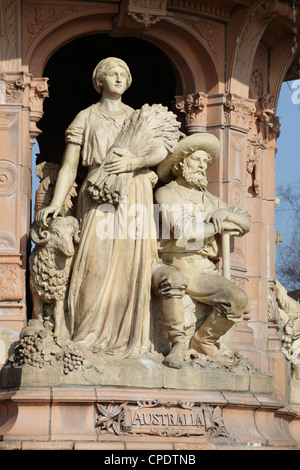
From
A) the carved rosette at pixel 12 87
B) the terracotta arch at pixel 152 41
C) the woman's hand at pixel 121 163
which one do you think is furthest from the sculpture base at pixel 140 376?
the terracotta arch at pixel 152 41

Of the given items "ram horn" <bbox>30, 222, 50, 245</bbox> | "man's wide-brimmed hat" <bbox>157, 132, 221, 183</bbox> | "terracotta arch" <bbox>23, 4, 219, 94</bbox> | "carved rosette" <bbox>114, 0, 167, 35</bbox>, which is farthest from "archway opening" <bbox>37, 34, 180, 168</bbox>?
"ram horn" <bbox>30, 222, 50, 245</bbox>

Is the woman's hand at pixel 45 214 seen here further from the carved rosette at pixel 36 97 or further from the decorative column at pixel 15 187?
the carved rosette at pixel 36 97

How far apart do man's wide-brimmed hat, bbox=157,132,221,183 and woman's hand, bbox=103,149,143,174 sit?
34.4 inches

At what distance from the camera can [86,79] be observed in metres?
24.7

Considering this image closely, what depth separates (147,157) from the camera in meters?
19.7

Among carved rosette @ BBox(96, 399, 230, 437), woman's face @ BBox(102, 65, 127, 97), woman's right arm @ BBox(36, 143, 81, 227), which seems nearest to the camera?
carved rosette @ BBox(96, 399, 230, 437)

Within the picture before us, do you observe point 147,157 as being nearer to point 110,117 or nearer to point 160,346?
point 110,117

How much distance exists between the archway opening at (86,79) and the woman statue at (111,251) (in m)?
4.18

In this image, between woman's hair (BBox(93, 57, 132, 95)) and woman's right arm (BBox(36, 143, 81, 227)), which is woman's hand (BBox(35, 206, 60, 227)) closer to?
woman's right arm (BBox(36, 143, 81, 227))

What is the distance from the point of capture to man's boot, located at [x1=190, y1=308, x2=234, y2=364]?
19.8 meters

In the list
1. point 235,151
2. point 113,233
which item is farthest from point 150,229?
point 235,151

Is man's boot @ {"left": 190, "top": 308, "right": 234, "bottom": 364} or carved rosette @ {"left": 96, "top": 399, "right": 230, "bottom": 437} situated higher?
man's boot @ {"left": 190, "top": 308, "right": 234, "bottom": 364}

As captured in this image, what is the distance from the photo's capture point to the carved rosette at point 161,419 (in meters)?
18.7

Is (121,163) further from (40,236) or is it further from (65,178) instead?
(40,236)
